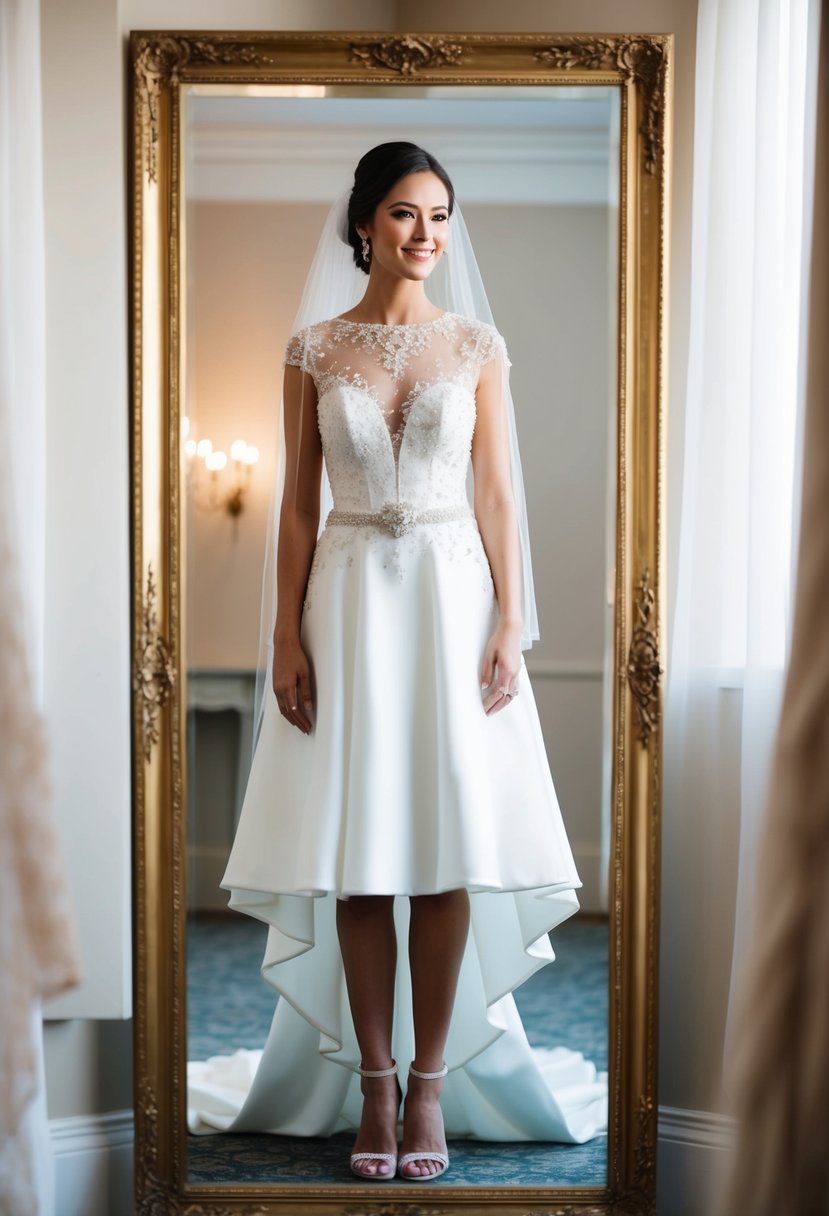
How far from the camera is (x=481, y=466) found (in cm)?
241

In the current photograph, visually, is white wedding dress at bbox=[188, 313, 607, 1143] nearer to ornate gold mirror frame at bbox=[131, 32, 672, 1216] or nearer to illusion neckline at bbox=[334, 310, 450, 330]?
illusion neckline at bbox=[334, 310, 450, 330]

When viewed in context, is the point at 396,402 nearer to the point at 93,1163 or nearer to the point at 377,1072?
the point at 377,1072

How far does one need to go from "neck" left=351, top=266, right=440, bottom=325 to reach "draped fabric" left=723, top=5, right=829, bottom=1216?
1.13 m

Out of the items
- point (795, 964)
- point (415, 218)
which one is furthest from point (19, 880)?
point (415, 218)

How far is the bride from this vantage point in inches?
91.7

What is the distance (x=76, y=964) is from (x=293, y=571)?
1049mm

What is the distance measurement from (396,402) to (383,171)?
435 mm

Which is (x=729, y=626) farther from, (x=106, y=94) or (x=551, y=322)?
(x=106, y=94)

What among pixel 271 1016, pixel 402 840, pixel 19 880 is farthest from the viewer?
pixel 271 1016

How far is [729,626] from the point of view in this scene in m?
2.39

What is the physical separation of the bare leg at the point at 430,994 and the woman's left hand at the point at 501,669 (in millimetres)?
367

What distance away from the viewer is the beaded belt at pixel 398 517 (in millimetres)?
2336

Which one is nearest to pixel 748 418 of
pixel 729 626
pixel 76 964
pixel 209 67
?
pixel 729 626

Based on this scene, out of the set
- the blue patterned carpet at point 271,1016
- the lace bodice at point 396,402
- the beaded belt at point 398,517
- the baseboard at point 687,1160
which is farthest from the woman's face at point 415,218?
the baseboard at point 687,1160
